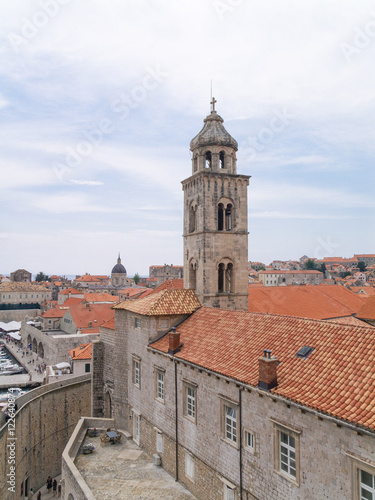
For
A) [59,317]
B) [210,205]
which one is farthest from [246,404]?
[59,317]

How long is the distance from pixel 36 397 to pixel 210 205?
18159mm

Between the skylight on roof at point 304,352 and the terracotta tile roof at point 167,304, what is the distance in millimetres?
9294

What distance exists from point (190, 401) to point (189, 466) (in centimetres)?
275

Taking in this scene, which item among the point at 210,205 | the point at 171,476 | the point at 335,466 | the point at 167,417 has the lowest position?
the point at 171,476

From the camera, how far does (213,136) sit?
26672 mm

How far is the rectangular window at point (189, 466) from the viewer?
16.8 metres

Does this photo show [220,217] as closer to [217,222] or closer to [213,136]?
[217,222]

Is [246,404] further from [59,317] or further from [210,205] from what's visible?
[59,317]

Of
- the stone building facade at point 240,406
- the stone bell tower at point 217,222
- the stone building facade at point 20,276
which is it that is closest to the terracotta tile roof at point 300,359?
the stone building facade at point 240,406

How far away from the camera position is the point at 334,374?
11.9 m

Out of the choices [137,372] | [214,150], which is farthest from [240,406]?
[214,150]

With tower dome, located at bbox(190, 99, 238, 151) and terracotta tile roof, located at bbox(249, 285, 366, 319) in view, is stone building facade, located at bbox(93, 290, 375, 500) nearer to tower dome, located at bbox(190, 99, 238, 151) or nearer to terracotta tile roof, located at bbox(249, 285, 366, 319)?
tower dome, located at bbox(190, 99, 238, 151)

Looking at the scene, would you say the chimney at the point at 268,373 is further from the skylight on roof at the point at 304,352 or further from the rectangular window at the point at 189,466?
the rectangular window at the point at 189,466

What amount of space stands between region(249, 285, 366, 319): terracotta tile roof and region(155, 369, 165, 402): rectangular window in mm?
16131
